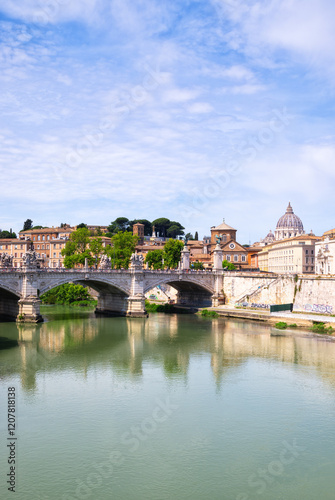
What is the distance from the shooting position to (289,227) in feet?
384

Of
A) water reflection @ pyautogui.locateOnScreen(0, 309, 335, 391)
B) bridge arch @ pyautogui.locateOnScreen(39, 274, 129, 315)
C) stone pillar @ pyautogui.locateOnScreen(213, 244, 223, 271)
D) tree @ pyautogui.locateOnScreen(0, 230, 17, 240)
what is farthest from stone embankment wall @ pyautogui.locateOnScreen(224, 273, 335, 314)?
tree @ pyautogui.locateOnScreen(0, 230, 17, 240)

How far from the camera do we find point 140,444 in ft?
47.9

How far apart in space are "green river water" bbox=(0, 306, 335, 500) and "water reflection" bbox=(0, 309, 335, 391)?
0.45 feet

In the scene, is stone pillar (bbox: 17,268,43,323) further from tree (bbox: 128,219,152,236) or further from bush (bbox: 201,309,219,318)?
tree (bbox: 128,219,152,236)

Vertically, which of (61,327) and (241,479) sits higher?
(61,327)

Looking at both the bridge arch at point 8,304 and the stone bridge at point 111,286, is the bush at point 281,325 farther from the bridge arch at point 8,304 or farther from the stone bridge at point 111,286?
the bridge arch at point 8,304

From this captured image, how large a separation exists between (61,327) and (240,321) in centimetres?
1378

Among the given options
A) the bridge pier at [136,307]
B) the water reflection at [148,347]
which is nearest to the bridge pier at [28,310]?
the water reflection at [148,347]

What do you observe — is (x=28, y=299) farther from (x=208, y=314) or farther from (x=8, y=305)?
(x=208, y=314)

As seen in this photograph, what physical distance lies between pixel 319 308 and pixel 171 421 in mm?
25730

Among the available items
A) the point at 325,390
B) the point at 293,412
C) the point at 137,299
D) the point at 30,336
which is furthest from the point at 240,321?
the point at 293,412

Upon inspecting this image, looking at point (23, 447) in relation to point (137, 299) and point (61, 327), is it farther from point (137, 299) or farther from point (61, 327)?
point (137, 299)

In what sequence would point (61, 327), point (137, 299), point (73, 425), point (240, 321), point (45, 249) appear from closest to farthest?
1. point (73, 425)
2. point (61, 327)
3. point (240, 321)
4. point (137, 299)
5. point (45, 249)

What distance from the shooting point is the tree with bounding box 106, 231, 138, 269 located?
194ft
